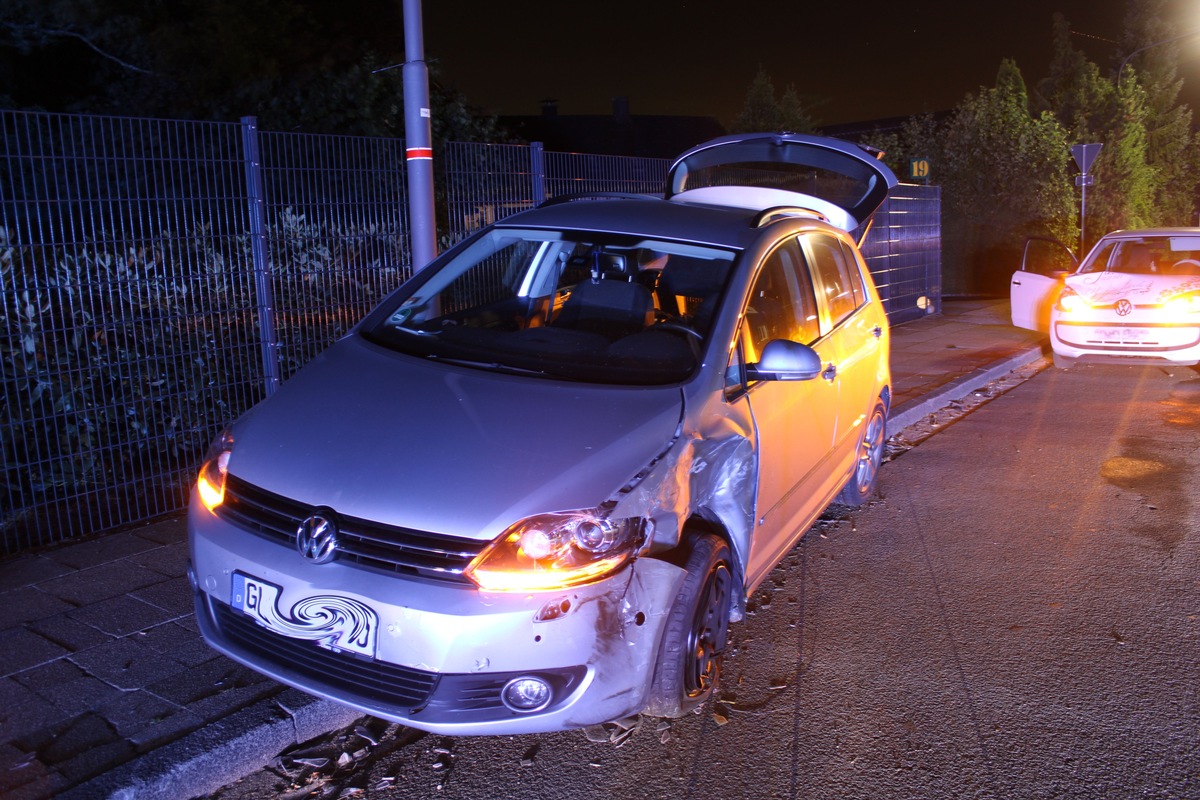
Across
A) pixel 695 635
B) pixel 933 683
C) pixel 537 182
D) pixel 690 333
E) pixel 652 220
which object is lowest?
pixel 933 683

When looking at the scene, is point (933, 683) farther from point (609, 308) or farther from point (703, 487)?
point (609, 308)

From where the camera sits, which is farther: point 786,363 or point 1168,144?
point 1168,144

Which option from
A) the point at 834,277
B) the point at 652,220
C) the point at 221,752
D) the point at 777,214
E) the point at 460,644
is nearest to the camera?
the point at 460,644

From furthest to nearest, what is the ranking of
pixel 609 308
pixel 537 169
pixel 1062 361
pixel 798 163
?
pixel 1062 361 < pixel 537 169 < pixel 798 163 < pixel 609 308

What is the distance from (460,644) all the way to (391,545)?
1.19 feet

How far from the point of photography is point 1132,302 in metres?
10.3

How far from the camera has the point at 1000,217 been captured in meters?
22.3

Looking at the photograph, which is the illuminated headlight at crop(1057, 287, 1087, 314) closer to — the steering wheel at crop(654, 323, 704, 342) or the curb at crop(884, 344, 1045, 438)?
the curb at crop(884, 344, 1045, 438)

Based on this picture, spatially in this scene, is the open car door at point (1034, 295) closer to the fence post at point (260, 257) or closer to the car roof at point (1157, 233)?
the car roof at point (1157, 233)

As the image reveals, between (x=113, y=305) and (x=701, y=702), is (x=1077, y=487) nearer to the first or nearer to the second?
(x=701, y=702)

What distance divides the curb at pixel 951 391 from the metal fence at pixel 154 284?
13.1ft

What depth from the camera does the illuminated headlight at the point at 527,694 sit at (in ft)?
9.55

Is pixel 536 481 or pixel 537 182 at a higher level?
pixel 537 182

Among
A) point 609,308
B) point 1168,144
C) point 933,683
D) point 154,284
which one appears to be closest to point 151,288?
point 154,284
